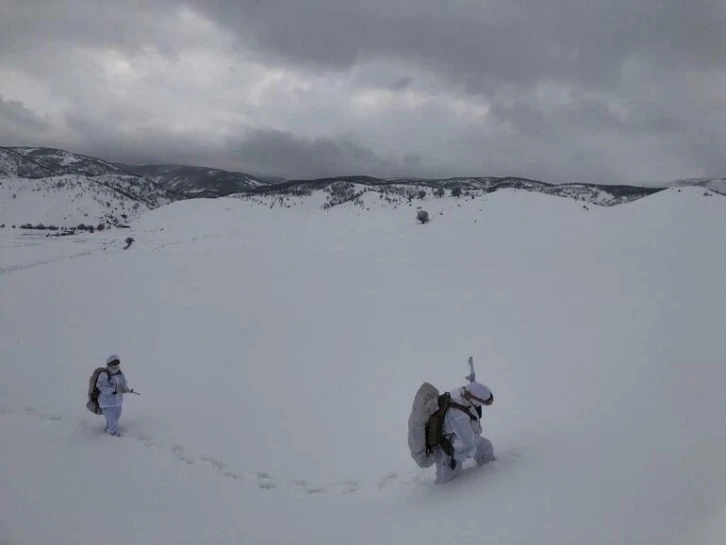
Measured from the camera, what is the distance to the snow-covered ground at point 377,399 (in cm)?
406

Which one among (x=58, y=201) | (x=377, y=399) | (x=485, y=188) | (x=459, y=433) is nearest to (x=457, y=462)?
(x=459, y=433)

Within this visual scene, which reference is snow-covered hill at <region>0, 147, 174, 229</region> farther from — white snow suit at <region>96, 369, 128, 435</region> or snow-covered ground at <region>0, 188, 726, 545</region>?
white snow suit at <region>96, 369, 128, 435</region>

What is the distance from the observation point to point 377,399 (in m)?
8.54

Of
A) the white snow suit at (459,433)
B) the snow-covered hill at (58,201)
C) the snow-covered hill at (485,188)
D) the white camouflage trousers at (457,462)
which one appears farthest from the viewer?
the snow-covered hill at (485,188)

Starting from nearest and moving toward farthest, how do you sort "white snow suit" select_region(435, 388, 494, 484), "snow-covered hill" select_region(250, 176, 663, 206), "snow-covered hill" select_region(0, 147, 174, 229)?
"white snow suit" select_region(435, 388, 494, 484), "snow-covered hill" select_region(0, 147, 174, 229), "snow-covered hill" select_region(250, 176, 663, 206)

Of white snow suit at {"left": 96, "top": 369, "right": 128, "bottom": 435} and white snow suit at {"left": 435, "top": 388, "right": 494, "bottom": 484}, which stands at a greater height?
white snow suit at {"left": 435, "top": 388, "right": 494, "bottom": 484}

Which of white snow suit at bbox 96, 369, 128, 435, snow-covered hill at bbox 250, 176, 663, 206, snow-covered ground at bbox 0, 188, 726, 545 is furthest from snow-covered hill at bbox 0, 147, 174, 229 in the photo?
white snow suit at bbox 96, 369, 128, 435

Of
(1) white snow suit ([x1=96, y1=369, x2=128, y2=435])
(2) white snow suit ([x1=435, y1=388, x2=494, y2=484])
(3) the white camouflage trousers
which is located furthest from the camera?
(1) white snow suit ([x1=96, y1=369, x2=128, y2=435])

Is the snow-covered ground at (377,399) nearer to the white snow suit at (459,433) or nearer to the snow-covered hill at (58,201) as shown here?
the white snow suit at (459,433)

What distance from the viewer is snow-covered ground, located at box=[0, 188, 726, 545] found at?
4.06m

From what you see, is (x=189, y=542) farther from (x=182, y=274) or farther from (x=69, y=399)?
(x=182, y=274)

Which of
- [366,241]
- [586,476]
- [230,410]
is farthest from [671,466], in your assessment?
[366,241]

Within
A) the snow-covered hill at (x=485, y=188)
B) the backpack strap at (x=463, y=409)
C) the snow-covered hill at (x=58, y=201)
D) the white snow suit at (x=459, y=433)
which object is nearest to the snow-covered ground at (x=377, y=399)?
the white snow suit at (x=459, y=433)

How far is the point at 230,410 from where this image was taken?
8734 mm
